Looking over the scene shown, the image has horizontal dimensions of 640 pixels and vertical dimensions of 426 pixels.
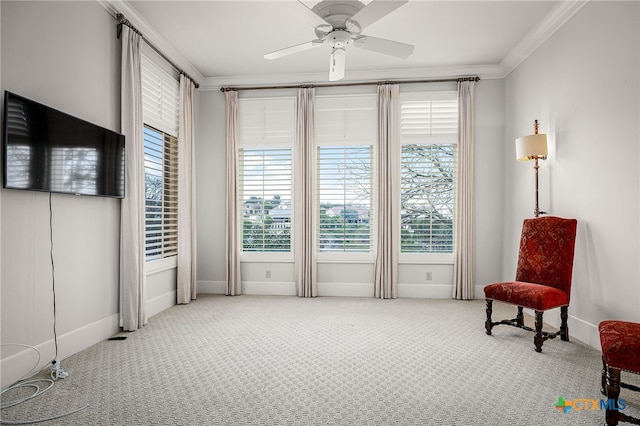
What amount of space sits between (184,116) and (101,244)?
7.00 ft

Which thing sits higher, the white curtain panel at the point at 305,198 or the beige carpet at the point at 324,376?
the white curtain panel at the point at 305,198

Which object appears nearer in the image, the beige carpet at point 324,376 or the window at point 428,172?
the beige carpet at point 324,376

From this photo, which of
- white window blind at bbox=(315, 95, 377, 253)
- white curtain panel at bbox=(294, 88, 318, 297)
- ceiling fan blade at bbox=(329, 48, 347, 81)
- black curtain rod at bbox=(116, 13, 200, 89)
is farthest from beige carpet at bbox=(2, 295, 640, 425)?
black curtain rod at bbox=(116, 13, 200, 89)

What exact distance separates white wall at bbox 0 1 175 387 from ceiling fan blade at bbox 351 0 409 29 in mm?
2306

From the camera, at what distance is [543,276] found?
3406 millimetres

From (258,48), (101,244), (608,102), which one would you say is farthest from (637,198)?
(101,244)

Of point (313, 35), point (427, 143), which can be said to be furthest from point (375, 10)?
point (427, 143)

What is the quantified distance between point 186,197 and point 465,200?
12.3ft

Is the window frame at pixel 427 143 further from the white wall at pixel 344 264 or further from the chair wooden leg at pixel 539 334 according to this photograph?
the chair wooden leg at pixel 539 334

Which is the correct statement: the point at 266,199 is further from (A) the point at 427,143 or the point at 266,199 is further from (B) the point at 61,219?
(B) the point at 61,219

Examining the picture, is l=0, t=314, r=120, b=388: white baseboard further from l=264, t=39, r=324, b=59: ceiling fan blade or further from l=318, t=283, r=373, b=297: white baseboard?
l=264, t=39, r=324, b=59: ceiling fan blade

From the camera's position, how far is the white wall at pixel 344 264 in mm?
5031

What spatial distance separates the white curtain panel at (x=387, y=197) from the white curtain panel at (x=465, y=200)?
0.83m

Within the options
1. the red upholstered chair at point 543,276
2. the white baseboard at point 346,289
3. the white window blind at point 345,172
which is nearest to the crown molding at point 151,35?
the white window blind at point 345,172
